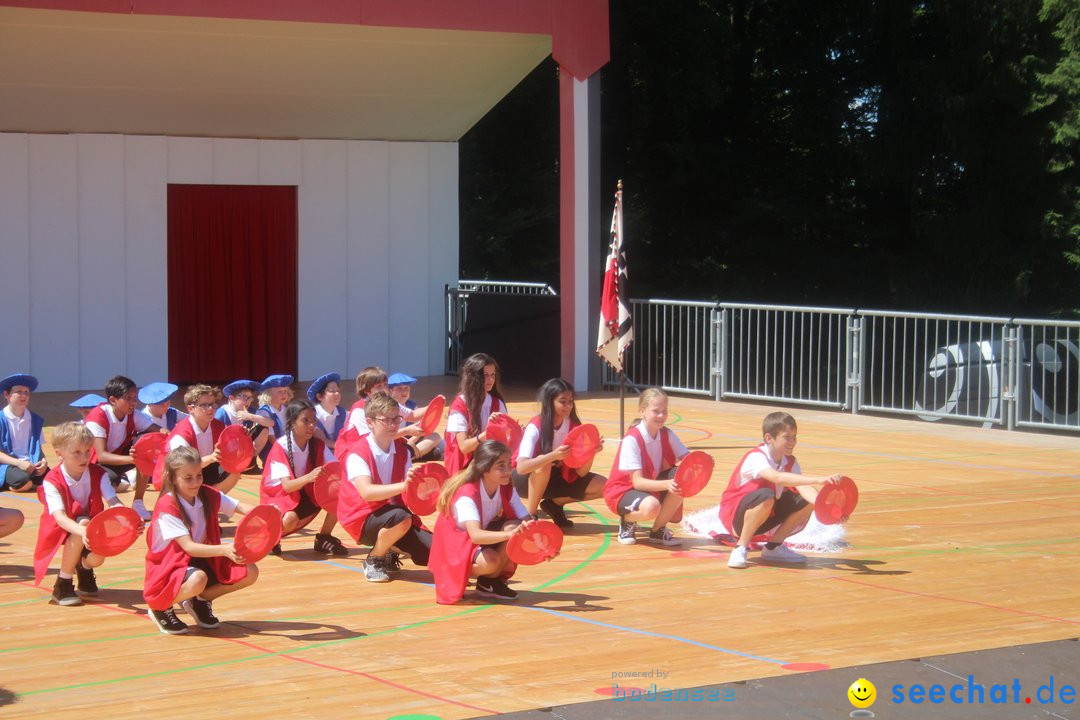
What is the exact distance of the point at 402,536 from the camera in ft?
28.2

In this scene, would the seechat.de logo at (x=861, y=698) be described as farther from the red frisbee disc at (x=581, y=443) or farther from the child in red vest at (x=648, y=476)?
the red frisbee disc at (x=581, y=443)

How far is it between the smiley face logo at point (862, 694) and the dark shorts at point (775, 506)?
3116 millimetres

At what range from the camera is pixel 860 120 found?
101 feet

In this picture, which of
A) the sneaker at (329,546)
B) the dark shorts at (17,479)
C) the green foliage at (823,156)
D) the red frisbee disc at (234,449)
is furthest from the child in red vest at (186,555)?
the green foliage at (823,156)

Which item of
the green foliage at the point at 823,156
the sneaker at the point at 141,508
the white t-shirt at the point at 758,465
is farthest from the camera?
the green foliage at the point at 823,156

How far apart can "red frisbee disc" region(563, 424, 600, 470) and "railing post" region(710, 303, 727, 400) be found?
9.38 m

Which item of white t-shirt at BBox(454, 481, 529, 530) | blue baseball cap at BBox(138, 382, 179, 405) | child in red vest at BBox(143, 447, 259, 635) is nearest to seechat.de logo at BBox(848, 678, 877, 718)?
white t-shirt at BBox(454, 481, 529, 530)

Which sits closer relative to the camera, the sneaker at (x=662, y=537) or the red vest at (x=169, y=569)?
the red vest at (x=169, y=569)

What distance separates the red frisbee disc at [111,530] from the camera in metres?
7.48

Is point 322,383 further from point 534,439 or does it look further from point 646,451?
point 646,451

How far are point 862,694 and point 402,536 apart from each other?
353 cm

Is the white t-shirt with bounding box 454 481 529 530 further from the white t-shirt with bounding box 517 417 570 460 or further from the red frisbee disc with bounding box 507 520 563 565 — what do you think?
the white t-shirt with bounding box 517 417 570 460

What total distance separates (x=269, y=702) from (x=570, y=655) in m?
1.59

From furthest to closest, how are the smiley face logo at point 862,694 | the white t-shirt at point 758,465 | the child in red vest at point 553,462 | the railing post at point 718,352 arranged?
the railing post at point 718,352 < the child in red vest at point 553,462 < the white t-shirt at point 758,465 < the smiley face logo at point 862,694
